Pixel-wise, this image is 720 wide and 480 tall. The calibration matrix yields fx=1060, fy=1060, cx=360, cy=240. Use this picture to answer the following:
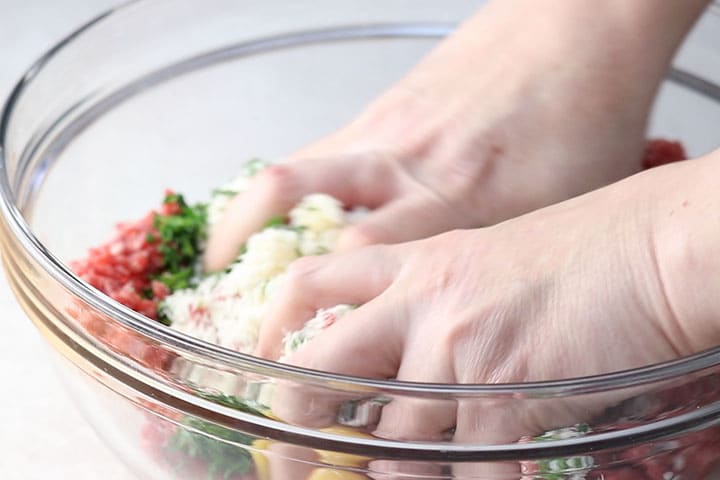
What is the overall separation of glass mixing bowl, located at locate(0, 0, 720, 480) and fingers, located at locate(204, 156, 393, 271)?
191mm

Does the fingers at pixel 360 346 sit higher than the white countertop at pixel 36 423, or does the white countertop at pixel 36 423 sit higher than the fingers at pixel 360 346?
the white countertop at pixel 36 423

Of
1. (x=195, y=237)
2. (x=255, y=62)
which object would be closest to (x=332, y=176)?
(x=195, y=237)

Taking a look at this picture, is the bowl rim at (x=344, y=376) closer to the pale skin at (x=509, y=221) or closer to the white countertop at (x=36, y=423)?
the pale skin at (x=509, y=221)

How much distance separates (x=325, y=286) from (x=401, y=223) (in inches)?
7.9

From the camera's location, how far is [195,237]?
3.50ft

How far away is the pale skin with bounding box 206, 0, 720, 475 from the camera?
658 mm

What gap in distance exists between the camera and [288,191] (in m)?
1.00

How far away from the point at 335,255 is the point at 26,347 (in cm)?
50

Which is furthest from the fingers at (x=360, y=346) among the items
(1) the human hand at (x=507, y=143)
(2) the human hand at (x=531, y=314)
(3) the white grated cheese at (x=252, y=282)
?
(1) the human hand at (x=507, y=143)

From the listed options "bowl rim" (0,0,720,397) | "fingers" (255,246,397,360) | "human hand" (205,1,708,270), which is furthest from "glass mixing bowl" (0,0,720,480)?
"human hand" (205,1,708,270)

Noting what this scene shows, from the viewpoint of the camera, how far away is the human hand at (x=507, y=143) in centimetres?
101

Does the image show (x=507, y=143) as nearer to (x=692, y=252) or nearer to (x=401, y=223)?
(x=401, y=223)

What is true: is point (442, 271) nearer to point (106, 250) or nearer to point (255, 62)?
point (106, 250)

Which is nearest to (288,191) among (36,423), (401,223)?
(401,223)
